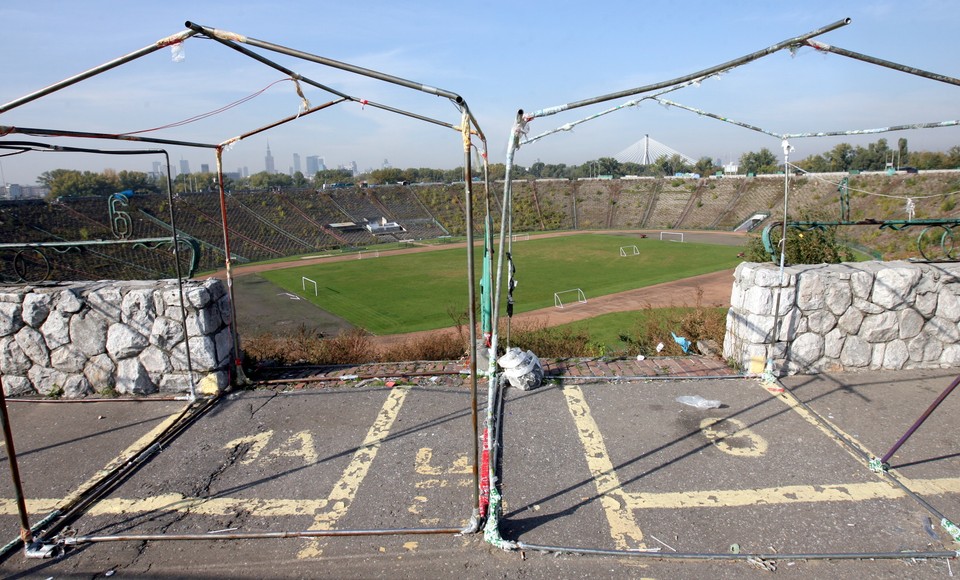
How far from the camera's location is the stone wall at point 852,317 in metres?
6.84

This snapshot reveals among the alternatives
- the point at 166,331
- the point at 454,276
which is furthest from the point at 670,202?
the point at 166,331

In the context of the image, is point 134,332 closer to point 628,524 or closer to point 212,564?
point 212,564

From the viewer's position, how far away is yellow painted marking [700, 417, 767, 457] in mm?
5336

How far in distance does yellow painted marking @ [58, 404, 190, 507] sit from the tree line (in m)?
19.5

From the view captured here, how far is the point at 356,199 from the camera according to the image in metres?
55.8

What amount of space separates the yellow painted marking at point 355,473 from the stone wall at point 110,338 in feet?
7.34

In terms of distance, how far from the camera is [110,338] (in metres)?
6.78

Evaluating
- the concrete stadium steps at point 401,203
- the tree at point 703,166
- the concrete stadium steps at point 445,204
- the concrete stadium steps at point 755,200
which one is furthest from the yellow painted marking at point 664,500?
the tree at point 703,166

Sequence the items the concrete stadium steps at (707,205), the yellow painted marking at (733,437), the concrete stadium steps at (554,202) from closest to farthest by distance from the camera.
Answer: the yellow painted marking at (733,437) < the concrete stadium steps at (707,205) < the concrete stadium steps at (554,202)

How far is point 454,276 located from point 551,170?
A: 289 ft

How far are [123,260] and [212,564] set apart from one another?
34498 mm

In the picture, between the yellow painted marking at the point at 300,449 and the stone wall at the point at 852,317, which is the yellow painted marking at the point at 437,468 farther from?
the stone wall at the point at 852,317

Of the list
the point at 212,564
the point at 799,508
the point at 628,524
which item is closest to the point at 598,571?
the point at 628,524

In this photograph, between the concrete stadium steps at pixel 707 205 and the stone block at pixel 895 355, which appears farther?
the concrete stadium steps at pixel 707 205
